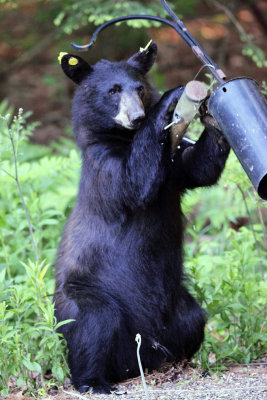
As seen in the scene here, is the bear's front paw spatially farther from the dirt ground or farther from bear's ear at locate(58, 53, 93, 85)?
the dirt ground

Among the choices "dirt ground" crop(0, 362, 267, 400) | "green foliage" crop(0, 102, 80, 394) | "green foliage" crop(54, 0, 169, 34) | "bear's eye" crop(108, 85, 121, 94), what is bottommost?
"dirt ground" crop(0, 362, 267, 400)

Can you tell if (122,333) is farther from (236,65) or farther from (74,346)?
(236,65)

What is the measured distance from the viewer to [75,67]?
4.63 meters

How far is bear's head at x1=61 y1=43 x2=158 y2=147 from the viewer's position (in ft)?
14.7

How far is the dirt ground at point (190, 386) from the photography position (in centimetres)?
372

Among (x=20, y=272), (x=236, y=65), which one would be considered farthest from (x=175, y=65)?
(x=20, y=272)

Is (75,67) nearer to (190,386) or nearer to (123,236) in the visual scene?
(123,236)

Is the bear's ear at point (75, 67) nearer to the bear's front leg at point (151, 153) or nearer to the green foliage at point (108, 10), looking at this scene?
the bear's front leg at point (151, 153)

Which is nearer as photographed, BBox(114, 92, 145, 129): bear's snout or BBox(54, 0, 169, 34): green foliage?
BBox(114, 92, 145, 129): bear's snout

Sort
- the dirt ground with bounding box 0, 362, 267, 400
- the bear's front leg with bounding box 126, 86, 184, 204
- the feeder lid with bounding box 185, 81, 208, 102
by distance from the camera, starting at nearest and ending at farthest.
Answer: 1. the feeder lid with bounding box 185, 81, 208, 102
2. the dirt ground with bounding box 0, 362, 267, 400
3. the bear's front leg with bounding box 126, 86, 184, 204

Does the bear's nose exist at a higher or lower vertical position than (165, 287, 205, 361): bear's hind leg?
higher

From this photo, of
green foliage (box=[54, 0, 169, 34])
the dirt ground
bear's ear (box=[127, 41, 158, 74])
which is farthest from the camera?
green foliage (box=[54, 0, 169, 34])

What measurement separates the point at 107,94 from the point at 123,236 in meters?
1.02

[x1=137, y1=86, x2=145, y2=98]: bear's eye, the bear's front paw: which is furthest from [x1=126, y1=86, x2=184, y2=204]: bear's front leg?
[x1=137, y1=86, x2=145, y2=98]: bear's eye
